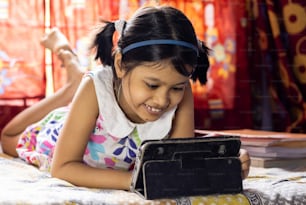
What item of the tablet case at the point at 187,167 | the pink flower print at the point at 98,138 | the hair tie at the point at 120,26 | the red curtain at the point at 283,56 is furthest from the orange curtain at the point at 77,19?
the tablet case at the point at 187,167

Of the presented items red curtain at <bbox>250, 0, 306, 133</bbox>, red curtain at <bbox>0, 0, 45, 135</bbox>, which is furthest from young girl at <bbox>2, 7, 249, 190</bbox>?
red curtain at <bbox>250, 0, 306, 133</bbox>

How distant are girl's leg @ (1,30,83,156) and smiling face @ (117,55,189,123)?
568 mm

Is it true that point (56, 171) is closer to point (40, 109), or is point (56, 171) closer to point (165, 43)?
point (165, 43)

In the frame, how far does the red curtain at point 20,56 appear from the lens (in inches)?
74.7

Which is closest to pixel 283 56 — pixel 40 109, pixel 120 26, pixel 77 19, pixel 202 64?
pixel 77 19

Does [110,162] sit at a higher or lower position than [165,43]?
lower

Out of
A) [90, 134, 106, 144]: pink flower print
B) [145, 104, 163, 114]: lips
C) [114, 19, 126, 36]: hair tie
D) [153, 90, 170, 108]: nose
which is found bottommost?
[90, 134, 106, 144]: pink flower print

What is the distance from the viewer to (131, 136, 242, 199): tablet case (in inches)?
33.6

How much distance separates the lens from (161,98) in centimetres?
100

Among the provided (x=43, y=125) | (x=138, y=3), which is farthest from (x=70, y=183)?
(x=138, y=3)

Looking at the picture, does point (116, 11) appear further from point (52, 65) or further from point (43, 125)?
point (43, 125)

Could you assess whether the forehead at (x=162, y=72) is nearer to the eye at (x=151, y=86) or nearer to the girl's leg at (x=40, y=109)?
the eye at (x=151, y=86)

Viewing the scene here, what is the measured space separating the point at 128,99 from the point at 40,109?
1.98ft

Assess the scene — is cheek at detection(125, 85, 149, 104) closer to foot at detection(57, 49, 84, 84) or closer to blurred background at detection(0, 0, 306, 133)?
foot at detection(57, 49, 84, 84)
